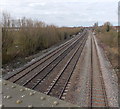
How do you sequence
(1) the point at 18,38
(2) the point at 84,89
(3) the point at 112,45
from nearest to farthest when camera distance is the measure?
(2) the point at 84,89 < (1) the point at 18,38 < (3) the point at 112,45

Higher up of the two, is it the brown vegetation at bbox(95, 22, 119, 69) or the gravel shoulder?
the brown vegetation at bbox(95, 22, 119, 69)

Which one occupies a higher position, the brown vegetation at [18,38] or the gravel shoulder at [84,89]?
the brown vegetation at [18,38]

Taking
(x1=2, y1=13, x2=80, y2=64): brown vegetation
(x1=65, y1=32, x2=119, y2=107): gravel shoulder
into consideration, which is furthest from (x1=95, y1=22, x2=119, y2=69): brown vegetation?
(x1=2, y1=13, x2=80, y2=64): brown vegetation

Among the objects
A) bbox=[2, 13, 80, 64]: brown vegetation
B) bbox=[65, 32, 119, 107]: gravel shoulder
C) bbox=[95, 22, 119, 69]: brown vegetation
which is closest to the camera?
bbox=[65, 32, 119, 107]: gravel shoulder

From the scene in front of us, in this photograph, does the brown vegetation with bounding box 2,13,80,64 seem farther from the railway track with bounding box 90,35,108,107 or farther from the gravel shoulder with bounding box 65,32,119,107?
the railway track with bounding box 90,35,108,107

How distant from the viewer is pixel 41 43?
26.7m

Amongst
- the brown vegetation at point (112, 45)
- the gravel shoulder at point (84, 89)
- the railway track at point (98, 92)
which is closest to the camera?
the railway track at point (98, 92)

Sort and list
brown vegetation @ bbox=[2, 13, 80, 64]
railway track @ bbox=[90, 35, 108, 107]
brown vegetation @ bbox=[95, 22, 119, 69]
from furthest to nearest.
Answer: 1. brown vegetation @ bbox=[95, 22, 119, 69]
2. brown vegetation @ bbox=[2, 13, 80, 64]
3. railway track @ bbox=[90, 35, 108, 107]

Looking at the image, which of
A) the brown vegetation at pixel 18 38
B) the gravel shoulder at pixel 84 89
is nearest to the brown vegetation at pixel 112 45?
the gravel shoulder at pixel 84 89

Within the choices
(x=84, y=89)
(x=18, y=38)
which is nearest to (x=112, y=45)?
(x=18, y=38)

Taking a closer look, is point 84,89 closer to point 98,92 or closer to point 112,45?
point 98,92

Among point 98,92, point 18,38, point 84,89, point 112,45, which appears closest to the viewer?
point 98,92

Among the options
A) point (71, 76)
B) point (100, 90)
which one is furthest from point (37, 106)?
point (71, 76)

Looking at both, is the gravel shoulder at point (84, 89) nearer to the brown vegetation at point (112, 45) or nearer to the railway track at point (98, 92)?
the railway track at point (98, 92)
